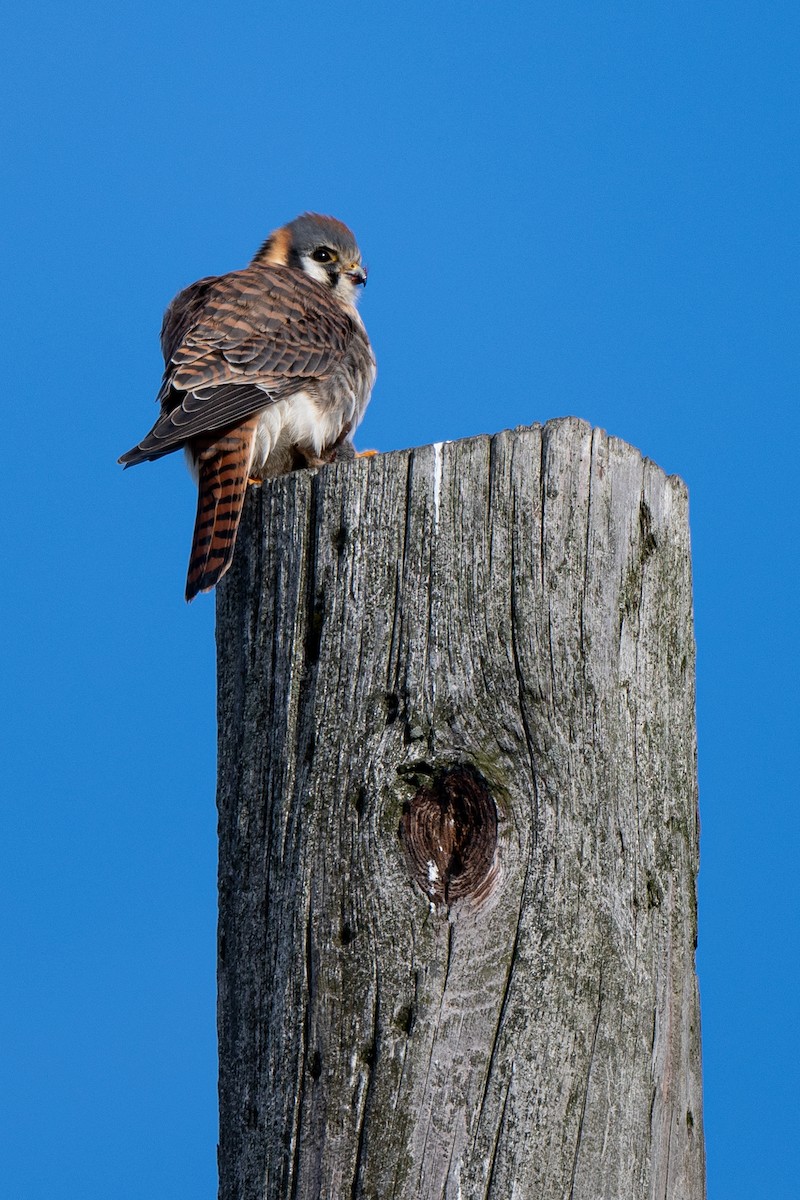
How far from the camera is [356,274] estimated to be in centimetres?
479

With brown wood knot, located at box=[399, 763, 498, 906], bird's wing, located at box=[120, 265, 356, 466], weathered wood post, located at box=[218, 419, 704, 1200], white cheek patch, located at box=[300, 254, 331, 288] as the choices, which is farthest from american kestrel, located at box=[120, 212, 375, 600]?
brown wood knot, located at box=[399, 763, 498, 906]

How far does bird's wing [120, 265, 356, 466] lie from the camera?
3.05m

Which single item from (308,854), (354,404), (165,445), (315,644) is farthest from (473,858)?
(354,404)

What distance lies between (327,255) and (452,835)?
344 cm

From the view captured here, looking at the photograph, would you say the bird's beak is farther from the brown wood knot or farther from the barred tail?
the brown wood knot

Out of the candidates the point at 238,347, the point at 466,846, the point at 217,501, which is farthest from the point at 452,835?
the point at 238,347

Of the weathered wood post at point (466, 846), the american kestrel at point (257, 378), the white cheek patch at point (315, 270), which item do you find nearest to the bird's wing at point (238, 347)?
the american kestrel at point (257, 378)

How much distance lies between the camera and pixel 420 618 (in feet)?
5.90

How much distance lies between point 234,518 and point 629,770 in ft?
2.94

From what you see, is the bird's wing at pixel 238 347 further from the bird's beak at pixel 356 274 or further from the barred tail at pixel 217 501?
the bird's beak at pixel 356 274

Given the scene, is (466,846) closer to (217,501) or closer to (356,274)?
(217,501)

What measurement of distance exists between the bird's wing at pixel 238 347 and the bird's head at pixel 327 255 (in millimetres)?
750

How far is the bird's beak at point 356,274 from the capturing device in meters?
4.78

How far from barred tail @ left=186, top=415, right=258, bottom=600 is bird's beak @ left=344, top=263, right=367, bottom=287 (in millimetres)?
1775
